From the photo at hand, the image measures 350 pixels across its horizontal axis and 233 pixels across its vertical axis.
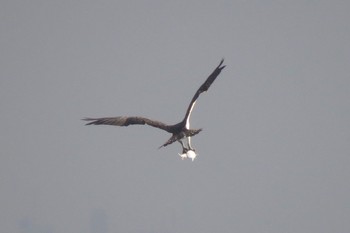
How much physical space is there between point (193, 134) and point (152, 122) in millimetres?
3312

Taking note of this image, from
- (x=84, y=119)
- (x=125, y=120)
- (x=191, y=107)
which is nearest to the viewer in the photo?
(x=84, y=119)

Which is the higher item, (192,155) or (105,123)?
(105,123)

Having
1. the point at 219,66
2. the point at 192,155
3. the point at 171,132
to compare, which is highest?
the point at 219,66

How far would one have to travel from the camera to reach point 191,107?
99.6 ft

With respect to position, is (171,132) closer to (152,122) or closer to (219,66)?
(152,122)

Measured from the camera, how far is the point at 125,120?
3259 centimetres

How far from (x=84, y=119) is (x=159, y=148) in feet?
13.5

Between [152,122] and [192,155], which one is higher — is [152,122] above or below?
above

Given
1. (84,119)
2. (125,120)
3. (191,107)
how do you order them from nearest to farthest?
1. (84,119)
2. (191,107)
3. (125,120)

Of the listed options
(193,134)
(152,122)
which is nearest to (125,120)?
(152,122)

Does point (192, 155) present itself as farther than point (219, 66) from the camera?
No

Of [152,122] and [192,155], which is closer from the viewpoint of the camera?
[192,155]

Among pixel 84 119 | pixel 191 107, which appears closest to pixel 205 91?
pixel 191 107

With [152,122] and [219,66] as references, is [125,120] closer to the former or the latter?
[152,122]
